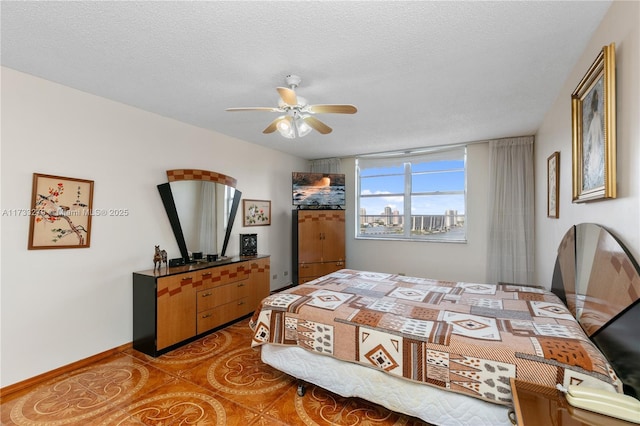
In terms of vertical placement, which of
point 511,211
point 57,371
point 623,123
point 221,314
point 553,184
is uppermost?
point 623,123

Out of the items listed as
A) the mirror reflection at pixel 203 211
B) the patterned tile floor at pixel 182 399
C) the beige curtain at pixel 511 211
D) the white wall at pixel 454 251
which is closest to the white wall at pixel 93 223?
the mirror reflection at pixel 203 211

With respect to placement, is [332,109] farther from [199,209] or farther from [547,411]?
[199,209]

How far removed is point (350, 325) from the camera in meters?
2.04

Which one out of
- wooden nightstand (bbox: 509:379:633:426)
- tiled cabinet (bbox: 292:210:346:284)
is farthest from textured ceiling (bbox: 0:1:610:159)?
tiled cabinet (bbox: 292:210:346:284)

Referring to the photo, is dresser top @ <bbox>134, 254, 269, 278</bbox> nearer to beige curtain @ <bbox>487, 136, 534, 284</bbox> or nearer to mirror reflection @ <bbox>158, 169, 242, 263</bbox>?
mirror reflection @ <bbox>158, 169, 242, 263</bbox>

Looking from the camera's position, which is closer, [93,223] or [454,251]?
[93,223]

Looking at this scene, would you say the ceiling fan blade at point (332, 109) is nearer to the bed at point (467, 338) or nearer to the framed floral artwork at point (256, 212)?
the bed at point (467, 338)

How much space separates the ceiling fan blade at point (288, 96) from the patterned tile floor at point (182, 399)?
232 cm

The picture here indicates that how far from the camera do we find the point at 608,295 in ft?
5.20

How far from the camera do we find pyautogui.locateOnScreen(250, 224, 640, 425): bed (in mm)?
1467

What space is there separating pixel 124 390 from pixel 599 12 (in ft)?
13.9

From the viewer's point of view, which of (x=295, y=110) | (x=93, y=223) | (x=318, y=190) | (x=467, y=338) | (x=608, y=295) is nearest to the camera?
(x=608, y=295)

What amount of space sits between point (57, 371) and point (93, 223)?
1.36m

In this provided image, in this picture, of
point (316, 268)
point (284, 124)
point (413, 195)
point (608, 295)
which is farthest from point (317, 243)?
point (608, 295)
